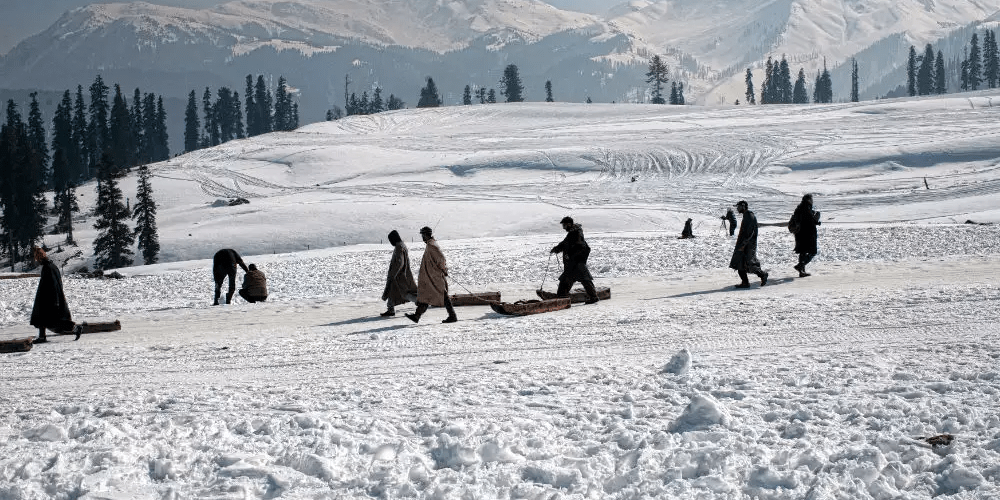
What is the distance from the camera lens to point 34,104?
112m

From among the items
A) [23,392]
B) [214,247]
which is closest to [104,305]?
[23,392]

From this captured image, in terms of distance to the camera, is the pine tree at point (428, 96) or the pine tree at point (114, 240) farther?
the pine tree at point (428, 96)

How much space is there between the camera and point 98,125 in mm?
112625

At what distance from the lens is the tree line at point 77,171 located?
178 ft

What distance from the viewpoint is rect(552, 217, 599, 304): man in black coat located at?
646 inches

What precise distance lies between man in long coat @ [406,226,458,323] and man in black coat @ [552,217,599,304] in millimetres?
2201

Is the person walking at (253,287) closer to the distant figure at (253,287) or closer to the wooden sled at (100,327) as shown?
the distant figure at (253,287)

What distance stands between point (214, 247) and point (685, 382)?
42.9 m

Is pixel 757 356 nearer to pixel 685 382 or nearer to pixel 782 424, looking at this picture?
pixel 685 382

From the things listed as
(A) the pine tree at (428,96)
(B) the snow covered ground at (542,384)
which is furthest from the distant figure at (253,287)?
(A) the pine tree at (428,96)

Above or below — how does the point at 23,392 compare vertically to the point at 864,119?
below

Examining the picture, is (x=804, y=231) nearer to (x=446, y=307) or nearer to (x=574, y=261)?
(x=574, y=261)

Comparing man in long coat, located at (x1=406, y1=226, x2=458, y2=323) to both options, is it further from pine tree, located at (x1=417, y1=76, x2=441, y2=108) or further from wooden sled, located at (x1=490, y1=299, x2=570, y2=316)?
pine tree, located at (x1=417, y1=76, x2=441, y2=108)

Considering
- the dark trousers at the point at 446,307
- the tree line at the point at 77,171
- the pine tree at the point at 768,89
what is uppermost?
the pine tree at the point at 768,89
